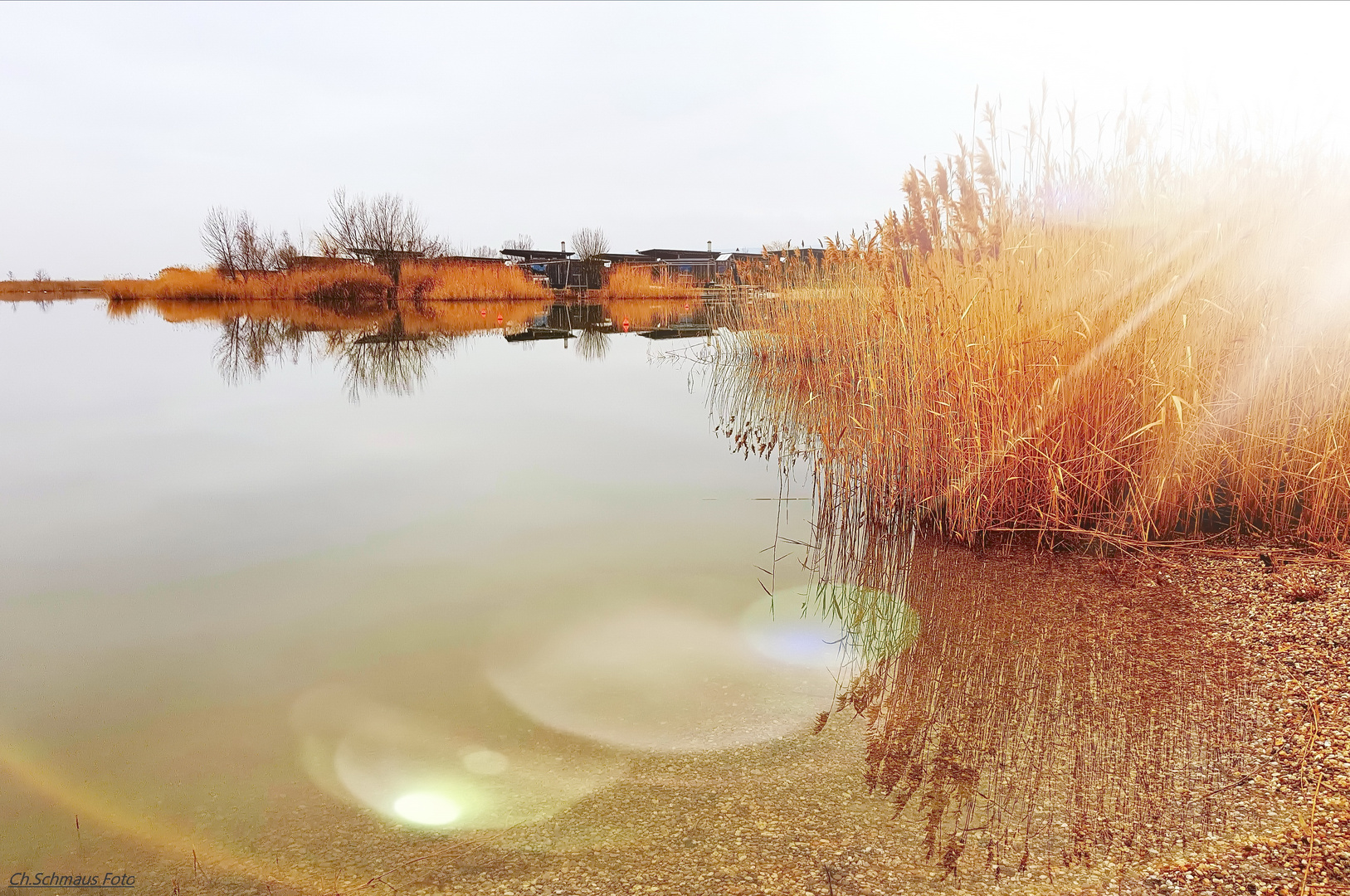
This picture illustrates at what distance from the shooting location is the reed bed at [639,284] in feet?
74.9

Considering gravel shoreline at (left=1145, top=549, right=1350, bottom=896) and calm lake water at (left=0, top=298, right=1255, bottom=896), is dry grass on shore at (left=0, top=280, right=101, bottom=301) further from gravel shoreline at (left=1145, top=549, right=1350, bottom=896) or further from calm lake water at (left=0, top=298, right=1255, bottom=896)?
gravel shoreline at (left=1145, top=549, right=1350, bottom=896)

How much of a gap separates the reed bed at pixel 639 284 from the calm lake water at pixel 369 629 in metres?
17.7

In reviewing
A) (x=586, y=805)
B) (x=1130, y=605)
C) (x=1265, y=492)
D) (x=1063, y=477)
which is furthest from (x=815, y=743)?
(x=1265, y=492)

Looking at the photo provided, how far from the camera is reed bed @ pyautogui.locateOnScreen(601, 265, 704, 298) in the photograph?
22.8 meters

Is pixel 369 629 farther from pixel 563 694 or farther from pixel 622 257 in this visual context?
pixel 622 257

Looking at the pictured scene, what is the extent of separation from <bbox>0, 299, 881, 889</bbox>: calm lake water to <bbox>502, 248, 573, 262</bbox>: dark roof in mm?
24178

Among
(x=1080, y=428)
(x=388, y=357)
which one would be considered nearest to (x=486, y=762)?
(x=1080, y=428)

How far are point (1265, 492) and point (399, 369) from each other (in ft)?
26.8

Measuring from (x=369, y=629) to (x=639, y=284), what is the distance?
21277 mm

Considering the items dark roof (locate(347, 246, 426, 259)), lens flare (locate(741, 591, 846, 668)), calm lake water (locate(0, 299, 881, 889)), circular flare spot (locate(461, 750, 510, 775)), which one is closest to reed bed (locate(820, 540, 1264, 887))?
lens flare (locate(741, 591, 846, 668))

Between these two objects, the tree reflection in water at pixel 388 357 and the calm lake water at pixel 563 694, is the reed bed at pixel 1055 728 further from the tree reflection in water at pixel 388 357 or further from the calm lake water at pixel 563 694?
the tree reflection in water at pixel 388 357

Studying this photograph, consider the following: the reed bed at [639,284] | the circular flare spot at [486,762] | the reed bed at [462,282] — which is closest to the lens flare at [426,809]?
the circular flare spot at [486,762]

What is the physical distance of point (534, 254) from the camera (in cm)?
2941

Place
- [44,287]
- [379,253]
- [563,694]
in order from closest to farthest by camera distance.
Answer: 1. [563,694]
2. [379,253]
3. [44,287]
